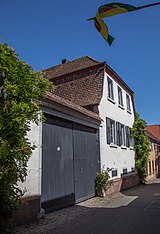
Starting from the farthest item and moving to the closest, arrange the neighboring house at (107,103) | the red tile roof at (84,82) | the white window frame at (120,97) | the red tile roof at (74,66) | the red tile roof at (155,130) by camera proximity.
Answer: the red tile roof at (155,130), the white window frame at (120,97), the red tile roof at (74,66), the red tile roof at (84,82), the neighboring house at (107,103)

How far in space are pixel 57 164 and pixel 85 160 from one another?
105 inches

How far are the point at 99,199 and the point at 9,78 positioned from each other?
27.7ft

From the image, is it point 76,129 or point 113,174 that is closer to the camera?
point 76,129

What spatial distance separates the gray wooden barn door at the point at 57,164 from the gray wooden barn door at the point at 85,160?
1.66ft

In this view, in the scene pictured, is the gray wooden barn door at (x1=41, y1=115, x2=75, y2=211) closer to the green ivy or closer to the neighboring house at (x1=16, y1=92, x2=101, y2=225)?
the neighboring house at (x1=16, y1=92, x2=101, y2=225)

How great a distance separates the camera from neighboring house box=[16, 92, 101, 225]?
23.8 feet

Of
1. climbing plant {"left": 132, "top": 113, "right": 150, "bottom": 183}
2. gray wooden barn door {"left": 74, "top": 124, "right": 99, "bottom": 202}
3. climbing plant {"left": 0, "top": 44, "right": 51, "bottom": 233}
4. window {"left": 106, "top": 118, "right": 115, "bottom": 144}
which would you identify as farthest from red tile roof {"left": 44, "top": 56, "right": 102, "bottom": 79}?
climbing plant {"left": 0, "top": 44, "right": 51, "bottom": 233}

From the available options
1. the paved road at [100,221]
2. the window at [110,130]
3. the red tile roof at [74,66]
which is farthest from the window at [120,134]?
the paved road at [100,221]

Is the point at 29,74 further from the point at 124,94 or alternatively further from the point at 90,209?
the point at 124,94

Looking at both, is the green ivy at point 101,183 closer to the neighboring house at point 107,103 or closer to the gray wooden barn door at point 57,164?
the neighboring house at point 107,103

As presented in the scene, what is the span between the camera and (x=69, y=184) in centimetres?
962

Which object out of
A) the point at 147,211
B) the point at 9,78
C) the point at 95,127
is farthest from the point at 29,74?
the point at 95,127

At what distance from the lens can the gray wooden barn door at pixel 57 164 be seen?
26.7 ft

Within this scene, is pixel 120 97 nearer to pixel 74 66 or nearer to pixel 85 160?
pixel 74 66
